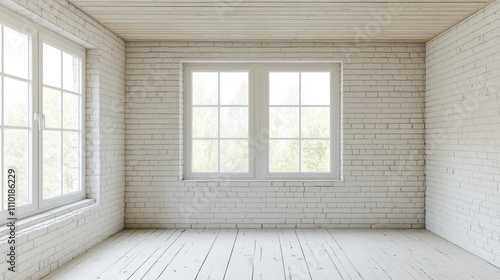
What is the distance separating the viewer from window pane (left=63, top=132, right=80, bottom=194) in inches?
181

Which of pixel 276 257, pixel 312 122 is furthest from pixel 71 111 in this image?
pixel 312 122

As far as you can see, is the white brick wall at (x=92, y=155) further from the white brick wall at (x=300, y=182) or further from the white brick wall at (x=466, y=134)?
the white brick wall at (x=466, y=134)

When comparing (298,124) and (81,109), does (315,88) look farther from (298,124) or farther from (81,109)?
(81,109)

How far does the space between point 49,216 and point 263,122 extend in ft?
9.56

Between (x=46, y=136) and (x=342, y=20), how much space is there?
3.25m

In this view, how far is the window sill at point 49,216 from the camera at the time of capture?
3570mm

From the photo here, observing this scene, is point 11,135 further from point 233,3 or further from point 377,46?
point 377,46

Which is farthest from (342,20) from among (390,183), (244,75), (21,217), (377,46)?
(21,217)

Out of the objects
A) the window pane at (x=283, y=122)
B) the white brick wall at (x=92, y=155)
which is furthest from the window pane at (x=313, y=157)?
the white brick wall at (x=92, y=155)

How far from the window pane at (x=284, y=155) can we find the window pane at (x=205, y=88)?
3.23ft

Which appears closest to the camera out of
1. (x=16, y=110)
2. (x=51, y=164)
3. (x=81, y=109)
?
(x=16, y=110)

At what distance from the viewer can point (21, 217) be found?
373 centimetres

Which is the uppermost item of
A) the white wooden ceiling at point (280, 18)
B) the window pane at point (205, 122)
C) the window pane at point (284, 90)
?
the white wooden ceiling at point (280, 18)

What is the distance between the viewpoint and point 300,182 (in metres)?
5.84
